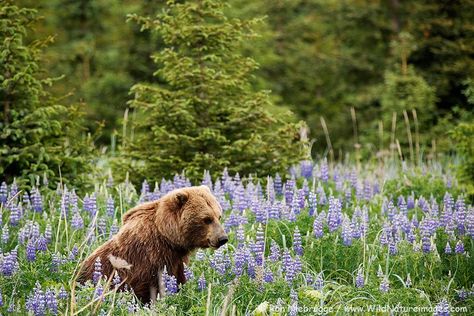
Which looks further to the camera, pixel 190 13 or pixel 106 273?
pixel 190 13

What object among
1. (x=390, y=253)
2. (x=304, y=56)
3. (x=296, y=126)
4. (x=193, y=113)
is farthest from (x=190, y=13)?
(x=304, y=56)

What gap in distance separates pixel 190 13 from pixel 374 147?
22.7 feet

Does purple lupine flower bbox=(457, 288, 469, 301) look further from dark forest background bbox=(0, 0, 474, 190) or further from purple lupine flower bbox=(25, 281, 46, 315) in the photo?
dark forest background bbox=(0, 0, 474, 190)

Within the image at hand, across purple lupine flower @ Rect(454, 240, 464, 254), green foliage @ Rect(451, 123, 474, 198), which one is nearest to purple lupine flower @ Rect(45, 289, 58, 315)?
purple lupine flower @ Rect(454, 240, 464, 254)

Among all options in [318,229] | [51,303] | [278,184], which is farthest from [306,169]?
[51,303]

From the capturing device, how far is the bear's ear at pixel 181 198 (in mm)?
5516

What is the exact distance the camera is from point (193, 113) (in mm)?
8828

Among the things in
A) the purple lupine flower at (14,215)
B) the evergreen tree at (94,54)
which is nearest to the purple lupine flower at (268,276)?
the purple lupine flower at (14,215)

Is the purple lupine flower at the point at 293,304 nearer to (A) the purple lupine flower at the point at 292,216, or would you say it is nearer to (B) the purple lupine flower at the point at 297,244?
(B) the purple lupine flower at the point at 297,244

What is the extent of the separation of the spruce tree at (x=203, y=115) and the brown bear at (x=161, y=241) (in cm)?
296

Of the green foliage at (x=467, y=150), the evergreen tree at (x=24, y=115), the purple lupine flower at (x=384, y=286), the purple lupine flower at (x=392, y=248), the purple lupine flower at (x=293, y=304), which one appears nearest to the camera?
the purple lupine flower at (x=293, y=304)

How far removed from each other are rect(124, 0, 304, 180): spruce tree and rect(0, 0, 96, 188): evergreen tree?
90cm

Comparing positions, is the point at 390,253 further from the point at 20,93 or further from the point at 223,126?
the point at 20,93

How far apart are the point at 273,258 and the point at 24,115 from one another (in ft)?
12.2
